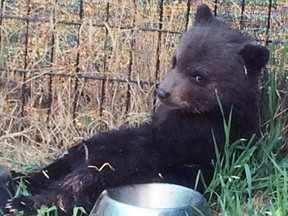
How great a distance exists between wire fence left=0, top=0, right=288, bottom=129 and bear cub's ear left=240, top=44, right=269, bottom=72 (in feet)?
2.67

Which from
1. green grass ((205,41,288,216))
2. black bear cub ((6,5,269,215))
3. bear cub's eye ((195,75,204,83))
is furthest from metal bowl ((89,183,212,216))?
bear cub's eye ((195,75,204,83))

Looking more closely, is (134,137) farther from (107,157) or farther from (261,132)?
(261,132)

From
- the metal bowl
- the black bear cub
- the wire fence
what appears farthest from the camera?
the wire fence

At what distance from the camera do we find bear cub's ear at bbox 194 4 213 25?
16.7 ft

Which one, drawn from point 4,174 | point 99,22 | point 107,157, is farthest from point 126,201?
point 99,22

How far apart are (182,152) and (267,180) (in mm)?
545

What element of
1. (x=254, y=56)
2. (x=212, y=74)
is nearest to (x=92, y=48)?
(x=212, y=74)

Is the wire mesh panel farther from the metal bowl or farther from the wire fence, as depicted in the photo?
the metal bowl

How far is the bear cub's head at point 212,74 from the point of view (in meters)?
4.76

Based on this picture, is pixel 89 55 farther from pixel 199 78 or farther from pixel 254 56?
pixel 254 56

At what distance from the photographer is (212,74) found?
477 centimetres

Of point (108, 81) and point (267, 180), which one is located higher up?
point (108, 81)

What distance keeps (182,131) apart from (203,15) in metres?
0.80

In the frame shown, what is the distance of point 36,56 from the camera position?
575 cm
